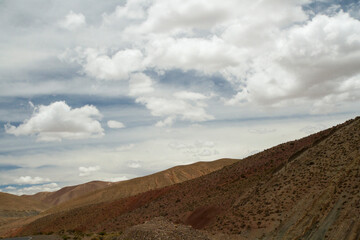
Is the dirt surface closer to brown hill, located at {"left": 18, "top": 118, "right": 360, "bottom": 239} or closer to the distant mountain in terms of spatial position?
brown hill, located at {"left": 18, "top": 118, "right": 360, "bottom": 239}

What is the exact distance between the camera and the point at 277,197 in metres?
30.8

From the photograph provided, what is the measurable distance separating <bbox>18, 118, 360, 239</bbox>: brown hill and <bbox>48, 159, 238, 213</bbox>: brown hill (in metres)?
38.4

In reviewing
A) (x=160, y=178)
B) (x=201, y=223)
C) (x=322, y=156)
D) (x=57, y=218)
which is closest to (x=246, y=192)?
(x=201, y=223)

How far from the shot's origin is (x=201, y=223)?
112 ft

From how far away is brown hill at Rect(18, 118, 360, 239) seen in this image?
24469 mm

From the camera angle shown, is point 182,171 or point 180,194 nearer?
point 180,194

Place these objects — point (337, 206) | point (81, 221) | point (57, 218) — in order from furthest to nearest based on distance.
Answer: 1. point (57, 218)
2. point (81, 221)
3. point (337, 206)

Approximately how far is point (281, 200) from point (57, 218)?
177 feet

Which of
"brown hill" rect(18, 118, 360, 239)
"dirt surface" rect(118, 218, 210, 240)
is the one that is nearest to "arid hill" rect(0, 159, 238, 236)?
"brown hill" rect(18, 118, 360, 239)

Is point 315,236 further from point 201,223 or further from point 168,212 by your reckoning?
point 168,212

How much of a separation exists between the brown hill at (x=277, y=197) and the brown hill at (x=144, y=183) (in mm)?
38375

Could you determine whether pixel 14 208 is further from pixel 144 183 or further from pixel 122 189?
pixel 144 183

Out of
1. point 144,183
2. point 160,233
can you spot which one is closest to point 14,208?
point 144,183

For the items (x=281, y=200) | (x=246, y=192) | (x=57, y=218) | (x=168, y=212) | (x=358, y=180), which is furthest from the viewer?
(x=57, y=218)
